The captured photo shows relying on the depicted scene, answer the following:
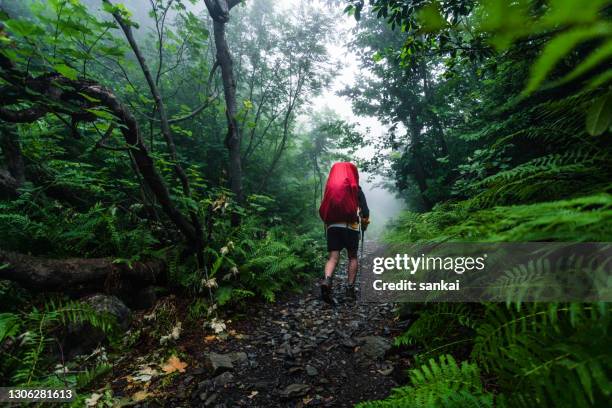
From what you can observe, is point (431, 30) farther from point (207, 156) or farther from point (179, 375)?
point (207, 156)

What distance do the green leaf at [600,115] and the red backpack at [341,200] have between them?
3.53 metres

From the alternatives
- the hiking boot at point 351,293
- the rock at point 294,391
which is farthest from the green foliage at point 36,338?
the hiking boot at point 351,293

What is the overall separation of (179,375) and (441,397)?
240cm

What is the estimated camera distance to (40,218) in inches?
156

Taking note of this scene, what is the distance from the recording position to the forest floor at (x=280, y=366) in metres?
2.31

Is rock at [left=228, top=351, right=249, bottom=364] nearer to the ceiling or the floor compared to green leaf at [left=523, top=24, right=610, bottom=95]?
nearer to the floor

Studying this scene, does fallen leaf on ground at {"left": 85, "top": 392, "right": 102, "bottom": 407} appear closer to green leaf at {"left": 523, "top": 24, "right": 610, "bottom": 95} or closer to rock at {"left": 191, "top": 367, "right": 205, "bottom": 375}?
rock at {"left": 191, "top": 367, "right": 205, "bottom": 375}

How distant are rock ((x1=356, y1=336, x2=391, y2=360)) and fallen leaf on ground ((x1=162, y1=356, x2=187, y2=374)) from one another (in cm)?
177

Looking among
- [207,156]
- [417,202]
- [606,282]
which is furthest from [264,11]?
[606,282]

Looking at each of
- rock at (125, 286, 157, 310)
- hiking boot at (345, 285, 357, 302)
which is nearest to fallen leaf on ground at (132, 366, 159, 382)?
rock at (125, 286, 157, 310)

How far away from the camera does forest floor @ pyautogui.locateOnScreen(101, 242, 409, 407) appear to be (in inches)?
90.9

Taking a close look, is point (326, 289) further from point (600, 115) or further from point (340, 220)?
point (600, 115)

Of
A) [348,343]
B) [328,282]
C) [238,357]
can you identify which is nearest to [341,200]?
[328,282]

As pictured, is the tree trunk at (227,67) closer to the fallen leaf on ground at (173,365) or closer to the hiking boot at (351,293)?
the hiking boot at (351,293)
